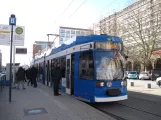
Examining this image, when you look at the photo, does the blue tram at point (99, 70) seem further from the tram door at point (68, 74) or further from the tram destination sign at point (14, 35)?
the tram destination sign at point (14, 35)

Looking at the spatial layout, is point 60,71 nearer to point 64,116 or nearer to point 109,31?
point 64,116

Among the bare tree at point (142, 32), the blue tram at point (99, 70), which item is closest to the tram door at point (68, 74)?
the blue tram at point (99, 70)

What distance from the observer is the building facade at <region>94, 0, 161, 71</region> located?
4072 centimetres

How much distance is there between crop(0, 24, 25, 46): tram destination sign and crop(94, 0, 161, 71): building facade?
31.9m

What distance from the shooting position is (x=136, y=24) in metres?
44.4

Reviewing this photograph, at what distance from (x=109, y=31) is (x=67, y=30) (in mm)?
38041

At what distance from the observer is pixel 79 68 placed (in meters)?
11.2

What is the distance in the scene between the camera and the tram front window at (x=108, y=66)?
10203mm

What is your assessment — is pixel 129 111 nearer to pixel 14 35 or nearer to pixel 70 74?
pixel 70 74

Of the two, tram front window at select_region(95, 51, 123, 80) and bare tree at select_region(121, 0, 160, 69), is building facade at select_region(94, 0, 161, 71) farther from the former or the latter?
tram front window at select_region(95, 51, 123, 80)

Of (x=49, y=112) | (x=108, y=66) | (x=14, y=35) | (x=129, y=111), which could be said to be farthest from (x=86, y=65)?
(x=14, y=35)

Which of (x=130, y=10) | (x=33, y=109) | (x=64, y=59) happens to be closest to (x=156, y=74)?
(x=130, y=10)

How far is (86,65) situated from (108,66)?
1010 mm

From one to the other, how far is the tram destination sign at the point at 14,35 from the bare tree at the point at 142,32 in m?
32.4
